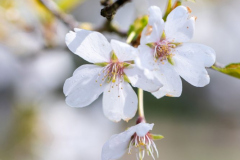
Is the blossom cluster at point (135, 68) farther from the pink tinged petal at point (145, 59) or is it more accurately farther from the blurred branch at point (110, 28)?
the blurred branch at point (110, 28)

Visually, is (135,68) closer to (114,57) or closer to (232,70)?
(114,57)

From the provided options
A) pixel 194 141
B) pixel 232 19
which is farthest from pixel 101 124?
pixel 194 141

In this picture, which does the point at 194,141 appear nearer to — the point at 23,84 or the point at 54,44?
the point at 23,84

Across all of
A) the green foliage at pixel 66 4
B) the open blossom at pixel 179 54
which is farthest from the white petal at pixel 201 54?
the green foliage at pixel 66 4

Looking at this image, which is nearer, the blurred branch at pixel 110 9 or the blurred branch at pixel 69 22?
the blurred branch at pixel 110 9

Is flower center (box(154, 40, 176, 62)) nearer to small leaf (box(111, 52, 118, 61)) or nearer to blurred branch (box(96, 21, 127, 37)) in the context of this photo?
small leaf (box(111, 52, 118, 61))
